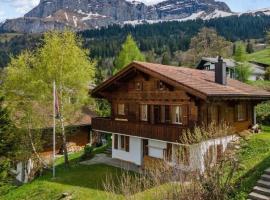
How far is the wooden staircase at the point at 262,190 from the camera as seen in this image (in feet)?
55.8

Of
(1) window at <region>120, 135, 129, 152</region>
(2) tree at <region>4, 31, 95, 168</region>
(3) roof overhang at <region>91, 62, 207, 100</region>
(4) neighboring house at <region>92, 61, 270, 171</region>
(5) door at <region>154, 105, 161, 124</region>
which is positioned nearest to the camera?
(3) roof overhang at <region>91, 62, 207, 100</region>

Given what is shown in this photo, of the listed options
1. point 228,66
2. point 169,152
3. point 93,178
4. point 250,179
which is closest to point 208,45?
point 228,66

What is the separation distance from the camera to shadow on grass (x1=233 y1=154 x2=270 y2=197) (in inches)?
715

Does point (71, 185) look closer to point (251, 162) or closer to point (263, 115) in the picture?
point (251, 162)

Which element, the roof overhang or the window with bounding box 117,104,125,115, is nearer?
the roof overhang

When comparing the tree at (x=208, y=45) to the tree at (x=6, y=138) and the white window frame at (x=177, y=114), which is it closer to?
the white window frame at (x=177, y=114)

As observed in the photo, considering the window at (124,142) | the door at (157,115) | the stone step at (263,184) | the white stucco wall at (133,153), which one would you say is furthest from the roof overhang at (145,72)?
the stone step at (263,184)

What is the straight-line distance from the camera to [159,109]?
1102 inches

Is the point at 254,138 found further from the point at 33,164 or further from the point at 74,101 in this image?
the point at 33,164

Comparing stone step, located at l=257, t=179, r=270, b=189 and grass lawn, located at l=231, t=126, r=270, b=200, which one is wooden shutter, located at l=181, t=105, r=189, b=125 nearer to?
grass lawn, located at l=231, t=126, r=270, b=200

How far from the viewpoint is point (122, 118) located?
104ft

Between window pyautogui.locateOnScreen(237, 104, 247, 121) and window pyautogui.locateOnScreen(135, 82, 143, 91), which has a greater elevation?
window pyautogui.locateOnScreen(135, 82, 143, 91)

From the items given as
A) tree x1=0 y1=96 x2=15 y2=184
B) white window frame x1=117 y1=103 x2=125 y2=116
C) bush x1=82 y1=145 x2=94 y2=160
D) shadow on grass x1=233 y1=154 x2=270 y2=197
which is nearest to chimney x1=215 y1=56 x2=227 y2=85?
white window frame x1=117 y1=103 x2=125 y2=116

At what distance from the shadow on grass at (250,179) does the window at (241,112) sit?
898cm
